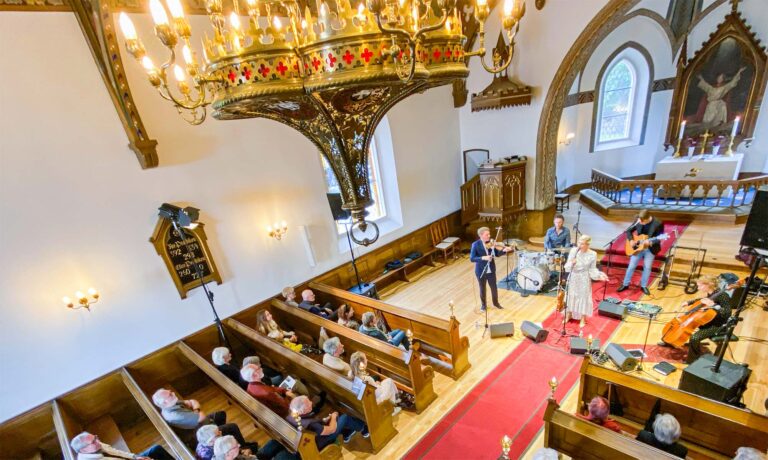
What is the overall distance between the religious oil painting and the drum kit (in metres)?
7.21

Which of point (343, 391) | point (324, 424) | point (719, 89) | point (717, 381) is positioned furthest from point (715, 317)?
point (719, 89)

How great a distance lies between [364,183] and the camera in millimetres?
2135

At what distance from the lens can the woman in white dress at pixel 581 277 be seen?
15.1ft

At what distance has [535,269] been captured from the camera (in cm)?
592

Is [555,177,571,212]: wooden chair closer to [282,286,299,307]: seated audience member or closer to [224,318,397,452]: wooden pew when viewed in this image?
[282,286,299,307]: seated audience member

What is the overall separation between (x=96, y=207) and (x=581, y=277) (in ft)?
21.5

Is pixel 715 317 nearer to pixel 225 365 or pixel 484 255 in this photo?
pixel 484 255

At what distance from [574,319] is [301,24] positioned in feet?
17.8

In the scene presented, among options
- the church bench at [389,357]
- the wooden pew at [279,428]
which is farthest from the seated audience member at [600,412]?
the wooden pew at [279,428]

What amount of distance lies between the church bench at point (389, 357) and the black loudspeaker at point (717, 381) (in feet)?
8.45

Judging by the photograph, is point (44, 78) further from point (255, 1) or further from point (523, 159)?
point (523, 159)

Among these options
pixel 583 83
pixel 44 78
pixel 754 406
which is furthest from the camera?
pixel 583 83

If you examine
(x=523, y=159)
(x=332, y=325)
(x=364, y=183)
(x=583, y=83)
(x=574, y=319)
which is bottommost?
(x=574, y=319)

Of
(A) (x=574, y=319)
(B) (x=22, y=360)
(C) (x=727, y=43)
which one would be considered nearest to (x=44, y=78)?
(B) (x=22, y=360)
